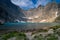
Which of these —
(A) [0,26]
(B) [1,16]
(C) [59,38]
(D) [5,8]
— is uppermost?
(D) [5,8]

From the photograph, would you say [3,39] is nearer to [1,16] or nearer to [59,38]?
[59,38]

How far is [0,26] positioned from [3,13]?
1.37m

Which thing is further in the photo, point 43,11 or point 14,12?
point 43,11

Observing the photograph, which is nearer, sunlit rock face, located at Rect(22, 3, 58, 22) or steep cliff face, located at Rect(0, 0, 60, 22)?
steep cliff face, located at Rect(0, 0, 60, 22)

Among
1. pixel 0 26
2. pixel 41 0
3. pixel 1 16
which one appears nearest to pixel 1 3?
pixel 1 16

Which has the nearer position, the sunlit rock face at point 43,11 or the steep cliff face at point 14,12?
Answer: the steep cliff face at point 14,12

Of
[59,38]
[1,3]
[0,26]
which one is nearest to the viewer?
[59,38]

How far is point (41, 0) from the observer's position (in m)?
8.00

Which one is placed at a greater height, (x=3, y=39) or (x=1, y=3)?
(x=1, y=3)

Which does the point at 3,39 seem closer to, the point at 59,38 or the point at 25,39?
Result: the point at 25,39

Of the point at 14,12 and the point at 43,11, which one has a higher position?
the point at 43,11

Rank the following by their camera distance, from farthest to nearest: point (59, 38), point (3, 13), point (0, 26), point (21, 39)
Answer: point (3, 13) → point (0, 26) → point (59, 38) → point (21, 39)

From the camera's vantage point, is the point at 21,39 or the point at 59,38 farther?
the point at 59,38

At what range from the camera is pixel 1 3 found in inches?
313
